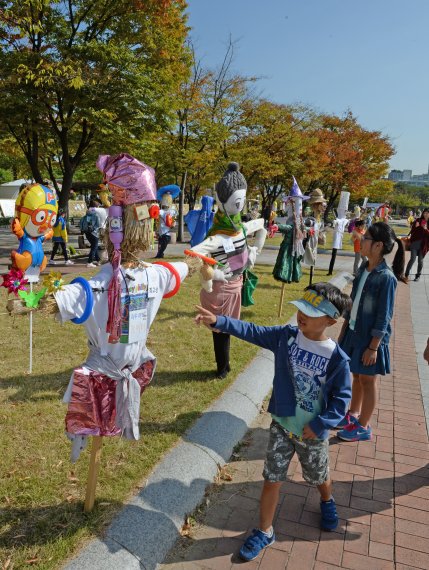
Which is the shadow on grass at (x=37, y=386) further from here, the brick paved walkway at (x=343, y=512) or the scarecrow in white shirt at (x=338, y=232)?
the scarecrow in white shirt at (x=338, y=232)

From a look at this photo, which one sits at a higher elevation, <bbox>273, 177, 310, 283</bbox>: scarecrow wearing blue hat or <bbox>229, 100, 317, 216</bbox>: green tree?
<bbox>229, 100, 317, 216</bbox>: green tree

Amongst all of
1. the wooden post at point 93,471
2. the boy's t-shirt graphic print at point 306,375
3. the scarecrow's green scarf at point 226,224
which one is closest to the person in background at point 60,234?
the scarecrow's green scarf at point 226,224

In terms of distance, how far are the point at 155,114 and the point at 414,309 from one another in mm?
9657

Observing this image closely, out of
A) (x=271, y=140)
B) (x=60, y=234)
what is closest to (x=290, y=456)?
(x=60, y=234)

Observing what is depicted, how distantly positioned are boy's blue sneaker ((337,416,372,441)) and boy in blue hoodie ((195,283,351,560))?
1.33 meters

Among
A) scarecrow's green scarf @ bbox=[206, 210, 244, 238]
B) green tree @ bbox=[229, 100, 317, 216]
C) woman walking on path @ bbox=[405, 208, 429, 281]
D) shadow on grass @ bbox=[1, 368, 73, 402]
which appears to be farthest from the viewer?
green tree @ bbox=[229, 100, 317, 216]

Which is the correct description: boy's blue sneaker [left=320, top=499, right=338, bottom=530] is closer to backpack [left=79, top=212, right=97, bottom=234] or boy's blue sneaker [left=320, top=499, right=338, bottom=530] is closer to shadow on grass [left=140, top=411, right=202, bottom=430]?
shadow on grass [left=140, top=411, right=202, bottom=430]

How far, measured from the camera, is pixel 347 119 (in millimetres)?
30094

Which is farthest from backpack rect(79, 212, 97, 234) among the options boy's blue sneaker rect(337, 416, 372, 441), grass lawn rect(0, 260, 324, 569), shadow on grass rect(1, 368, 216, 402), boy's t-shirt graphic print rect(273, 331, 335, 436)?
boy's t-shirt graphic print rect(273, 331, 335, 436)

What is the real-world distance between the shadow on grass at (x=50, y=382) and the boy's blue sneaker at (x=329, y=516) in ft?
7.61

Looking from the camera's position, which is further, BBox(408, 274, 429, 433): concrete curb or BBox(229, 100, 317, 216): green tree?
BBox(229, 100, 317, 216): green tree

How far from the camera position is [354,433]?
13.0 ft

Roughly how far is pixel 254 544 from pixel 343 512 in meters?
0.84

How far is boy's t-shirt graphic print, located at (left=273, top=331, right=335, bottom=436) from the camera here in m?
2.54
